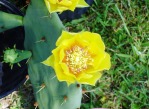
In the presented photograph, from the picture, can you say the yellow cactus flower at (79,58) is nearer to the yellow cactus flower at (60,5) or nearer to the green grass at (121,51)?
the yellow cactus flower at (60,5)

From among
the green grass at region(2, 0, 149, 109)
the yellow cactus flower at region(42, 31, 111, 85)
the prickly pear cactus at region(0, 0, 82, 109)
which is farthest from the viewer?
the green grass at region(2, 0, 149, 109)

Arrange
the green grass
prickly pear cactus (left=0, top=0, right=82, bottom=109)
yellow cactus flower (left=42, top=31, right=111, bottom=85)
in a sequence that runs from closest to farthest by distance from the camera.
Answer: yellow cactus flower (left=42, top=31, right=111, bottom=85), prickly pear cactus (left=0, top=0, right=82, bottom=109), the green grass

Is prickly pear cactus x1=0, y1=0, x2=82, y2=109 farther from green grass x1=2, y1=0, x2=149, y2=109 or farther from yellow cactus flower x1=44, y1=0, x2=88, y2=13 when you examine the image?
green grass x1=2, y1=0, x2=149, y2=109

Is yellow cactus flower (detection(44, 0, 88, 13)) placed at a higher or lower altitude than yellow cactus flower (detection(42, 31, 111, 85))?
higher

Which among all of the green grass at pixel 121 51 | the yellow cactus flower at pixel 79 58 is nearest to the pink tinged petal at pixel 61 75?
the yellow cactus flower at pixel 79 58

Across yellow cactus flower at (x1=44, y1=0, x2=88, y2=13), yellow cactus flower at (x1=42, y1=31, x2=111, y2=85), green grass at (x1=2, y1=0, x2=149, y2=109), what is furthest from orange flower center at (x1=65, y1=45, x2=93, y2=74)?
green grass at (x1=2, y1=0, x2=149, y2=109)

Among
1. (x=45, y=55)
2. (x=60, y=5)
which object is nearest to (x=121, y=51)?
(x=45, y=55)

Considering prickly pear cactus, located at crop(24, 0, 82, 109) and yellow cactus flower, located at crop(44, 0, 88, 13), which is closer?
yellow cactus flower, located at crop(44, 0, 88, 13)
